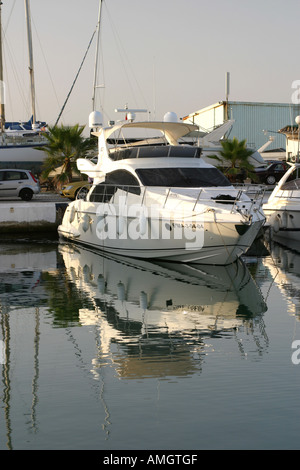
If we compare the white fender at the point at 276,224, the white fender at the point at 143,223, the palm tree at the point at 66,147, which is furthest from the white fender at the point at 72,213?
the palm tree at the point at 66,147

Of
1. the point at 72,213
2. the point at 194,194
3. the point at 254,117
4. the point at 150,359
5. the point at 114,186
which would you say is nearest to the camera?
the point at 150,359

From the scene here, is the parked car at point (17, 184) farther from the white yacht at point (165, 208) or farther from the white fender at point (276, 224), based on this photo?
the white fender at point (276, 224)

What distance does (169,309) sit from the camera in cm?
1284

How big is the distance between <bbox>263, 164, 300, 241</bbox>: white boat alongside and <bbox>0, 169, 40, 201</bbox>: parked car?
36.1 ft

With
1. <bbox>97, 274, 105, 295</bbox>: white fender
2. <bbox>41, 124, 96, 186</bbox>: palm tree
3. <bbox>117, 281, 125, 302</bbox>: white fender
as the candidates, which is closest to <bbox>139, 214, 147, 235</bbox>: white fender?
<bbox>97, 274, 105, 295</bbox>: white fender

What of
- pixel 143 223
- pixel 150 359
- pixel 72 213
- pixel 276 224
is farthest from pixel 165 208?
pixel 150 359

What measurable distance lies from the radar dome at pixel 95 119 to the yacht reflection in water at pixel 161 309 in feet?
19.8

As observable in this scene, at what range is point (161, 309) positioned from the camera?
42.1 ft

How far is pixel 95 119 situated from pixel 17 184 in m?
7.26

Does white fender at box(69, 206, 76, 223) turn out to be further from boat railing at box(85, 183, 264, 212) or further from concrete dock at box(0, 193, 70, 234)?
boat railing at box(85, 183, 264, 212)

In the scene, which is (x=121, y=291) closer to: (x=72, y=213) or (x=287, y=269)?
(x=287, y=269)

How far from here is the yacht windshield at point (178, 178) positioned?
58.6ft

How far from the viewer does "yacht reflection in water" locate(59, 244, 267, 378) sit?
9.45 m
